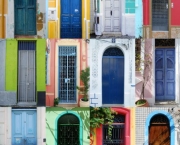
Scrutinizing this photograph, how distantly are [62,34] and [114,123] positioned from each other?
75.8 inches

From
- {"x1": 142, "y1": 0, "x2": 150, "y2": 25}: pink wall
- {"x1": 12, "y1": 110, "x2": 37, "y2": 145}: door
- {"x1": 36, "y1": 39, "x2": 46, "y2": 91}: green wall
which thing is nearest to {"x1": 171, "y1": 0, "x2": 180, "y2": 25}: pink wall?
{"x1": 142, "y1": 0, "x2": 150, "y2": 25}: pink wall

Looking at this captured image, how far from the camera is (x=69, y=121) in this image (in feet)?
26.5

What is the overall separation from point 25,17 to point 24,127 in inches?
80.7

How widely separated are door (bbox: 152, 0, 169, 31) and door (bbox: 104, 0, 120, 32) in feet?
2.20

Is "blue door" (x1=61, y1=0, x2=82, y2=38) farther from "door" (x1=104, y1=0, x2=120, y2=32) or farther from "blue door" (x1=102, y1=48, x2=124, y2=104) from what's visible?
"blue door" (x1=102, y1=48, x2=124, y2=104)

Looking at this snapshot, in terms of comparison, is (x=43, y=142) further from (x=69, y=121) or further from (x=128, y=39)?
(x=128, y=39)

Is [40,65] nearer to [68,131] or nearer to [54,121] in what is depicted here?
[54,121]

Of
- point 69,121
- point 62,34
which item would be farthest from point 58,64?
point 69,121

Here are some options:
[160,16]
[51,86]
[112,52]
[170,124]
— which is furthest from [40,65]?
[170,124]

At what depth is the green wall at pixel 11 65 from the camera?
26.0 ft

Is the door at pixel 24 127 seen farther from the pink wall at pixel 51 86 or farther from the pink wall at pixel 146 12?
the pink wall at pixel 146 12

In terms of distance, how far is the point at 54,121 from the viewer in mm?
8016

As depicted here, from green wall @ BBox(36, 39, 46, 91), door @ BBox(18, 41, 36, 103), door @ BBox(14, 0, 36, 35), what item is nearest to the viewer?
green wall @ BBox(36, 39, 46, 91)

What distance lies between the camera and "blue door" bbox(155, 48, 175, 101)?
797 centimetres
